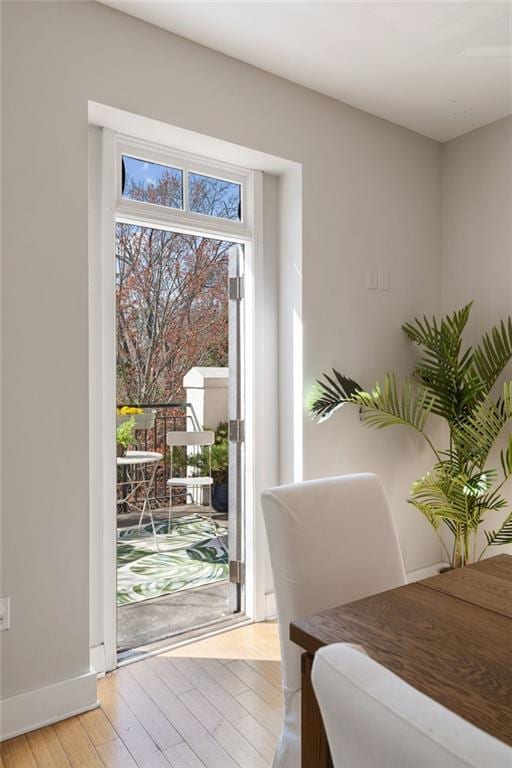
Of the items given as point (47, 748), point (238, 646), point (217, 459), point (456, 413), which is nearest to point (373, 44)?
point (456, 413)

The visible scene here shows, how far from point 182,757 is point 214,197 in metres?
2.46

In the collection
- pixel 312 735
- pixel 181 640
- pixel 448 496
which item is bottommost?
pixel 181 640

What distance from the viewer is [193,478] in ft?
12.7

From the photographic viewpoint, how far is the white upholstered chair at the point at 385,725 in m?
0.42

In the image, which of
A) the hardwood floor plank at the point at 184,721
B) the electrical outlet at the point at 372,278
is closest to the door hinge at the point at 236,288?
the electrical outlet at the point at 372,278

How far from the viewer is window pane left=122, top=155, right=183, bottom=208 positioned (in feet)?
8.20

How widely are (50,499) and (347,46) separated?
2352mm

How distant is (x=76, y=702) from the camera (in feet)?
6.69

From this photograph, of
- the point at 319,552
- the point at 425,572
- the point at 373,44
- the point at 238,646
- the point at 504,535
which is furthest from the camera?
the point at 425,572

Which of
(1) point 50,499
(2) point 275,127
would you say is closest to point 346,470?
(1) point 50,499

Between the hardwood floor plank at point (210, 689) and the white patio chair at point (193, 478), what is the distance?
1.47m

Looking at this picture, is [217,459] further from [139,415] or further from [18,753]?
[18,753]

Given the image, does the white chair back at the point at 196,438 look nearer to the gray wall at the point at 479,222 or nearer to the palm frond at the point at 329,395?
the palm frond at the point at 329,395

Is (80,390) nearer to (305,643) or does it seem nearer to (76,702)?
(76,702)
